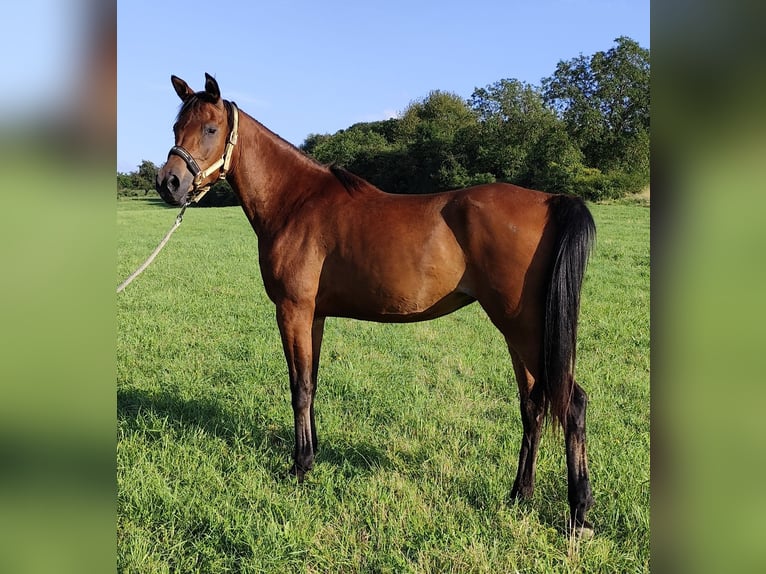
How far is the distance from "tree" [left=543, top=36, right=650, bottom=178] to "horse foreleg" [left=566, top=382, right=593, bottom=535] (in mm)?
28173

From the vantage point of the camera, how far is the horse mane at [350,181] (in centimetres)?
338

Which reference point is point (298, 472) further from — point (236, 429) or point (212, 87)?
point (212, 87)

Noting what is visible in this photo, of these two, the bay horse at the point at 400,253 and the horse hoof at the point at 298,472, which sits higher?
the bay horse at the point at 400,253

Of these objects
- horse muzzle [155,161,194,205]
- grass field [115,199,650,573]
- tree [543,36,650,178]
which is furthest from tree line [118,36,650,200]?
horse muzzle [155,161,194,205]

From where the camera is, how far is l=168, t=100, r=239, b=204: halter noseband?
9.91 feet

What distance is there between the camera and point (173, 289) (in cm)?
952

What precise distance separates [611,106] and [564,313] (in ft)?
116

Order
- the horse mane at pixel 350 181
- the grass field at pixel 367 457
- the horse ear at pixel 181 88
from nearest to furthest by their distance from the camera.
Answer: the grass field at pixel 367 457 → the horse ear at pixel 181 88 → the horse mane at pixel 350 181

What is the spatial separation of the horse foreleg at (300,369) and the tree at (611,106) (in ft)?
93.0

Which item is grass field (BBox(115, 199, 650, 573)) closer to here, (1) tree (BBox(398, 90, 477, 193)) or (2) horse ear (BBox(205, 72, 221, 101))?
(2) horse ear (BBox(205, 72, 221, 101))

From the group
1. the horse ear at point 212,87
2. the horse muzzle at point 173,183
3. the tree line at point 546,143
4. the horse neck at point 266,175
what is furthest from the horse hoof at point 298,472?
the tree line at point 546,143

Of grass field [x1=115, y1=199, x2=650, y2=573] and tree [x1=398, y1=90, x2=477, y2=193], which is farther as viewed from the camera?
tree [x1=398, y1=90, x2=477, y2=193]

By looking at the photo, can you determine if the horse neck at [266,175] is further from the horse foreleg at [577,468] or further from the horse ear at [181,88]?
the horse foreleg at [577,468]
